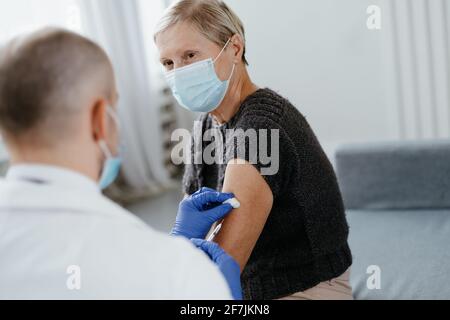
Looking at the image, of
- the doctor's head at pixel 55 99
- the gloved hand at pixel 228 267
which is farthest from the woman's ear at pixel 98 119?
the gloved hand at pixel 228 267

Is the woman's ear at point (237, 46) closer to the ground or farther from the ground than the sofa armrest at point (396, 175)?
farther from the ground

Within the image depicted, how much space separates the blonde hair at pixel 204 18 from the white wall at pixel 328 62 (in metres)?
1.66

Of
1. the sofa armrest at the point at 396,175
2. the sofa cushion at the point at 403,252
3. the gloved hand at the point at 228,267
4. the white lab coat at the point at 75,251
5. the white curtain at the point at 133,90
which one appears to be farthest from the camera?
the white curtain at the point at 133,90

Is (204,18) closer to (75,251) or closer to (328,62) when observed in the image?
(75,251)

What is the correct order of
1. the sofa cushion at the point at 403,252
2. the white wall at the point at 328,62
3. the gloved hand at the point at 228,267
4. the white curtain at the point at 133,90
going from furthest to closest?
the white curtain at the point at 133,90 < the white wall at the point at 328,62 < the sofa cushion at the point at 403,252 < the gloved hand at the point at 228,267

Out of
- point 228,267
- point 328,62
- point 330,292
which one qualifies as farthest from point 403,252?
point 328,62

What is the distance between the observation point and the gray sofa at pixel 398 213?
173 centimetres

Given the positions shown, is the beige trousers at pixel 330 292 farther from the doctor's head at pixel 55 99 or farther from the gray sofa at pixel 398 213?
the doctor's head at pixel 55 99

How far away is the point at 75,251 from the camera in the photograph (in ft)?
2.45

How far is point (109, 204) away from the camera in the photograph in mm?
787

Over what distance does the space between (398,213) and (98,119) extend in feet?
5.14

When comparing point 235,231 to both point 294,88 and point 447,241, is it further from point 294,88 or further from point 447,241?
point 294,88

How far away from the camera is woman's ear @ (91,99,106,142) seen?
0.82 meters
